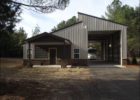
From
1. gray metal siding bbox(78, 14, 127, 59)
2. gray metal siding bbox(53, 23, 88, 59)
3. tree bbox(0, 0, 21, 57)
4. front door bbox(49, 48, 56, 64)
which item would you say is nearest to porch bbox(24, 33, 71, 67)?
front door bbox(49, 48, 56, 64)

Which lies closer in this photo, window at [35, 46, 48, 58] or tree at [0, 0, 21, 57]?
tree at [0, 0, 21, 57]

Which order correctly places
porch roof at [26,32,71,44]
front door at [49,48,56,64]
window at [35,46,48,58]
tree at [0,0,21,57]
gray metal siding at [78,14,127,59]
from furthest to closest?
window at [35,46,48,58] < front door at [49,48,56,64] < gray metal siding at [78,14,127,59] < porch roof at [26,32,71,44] < tree at [0,0,21,57]

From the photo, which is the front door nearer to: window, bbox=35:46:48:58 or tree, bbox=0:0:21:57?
window, bbox=35:46:48:58

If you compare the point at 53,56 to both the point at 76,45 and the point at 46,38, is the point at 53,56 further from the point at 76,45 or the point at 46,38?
the point at 46,38

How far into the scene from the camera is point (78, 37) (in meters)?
38.9

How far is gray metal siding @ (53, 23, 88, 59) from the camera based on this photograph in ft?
127

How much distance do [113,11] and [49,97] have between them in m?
61.8

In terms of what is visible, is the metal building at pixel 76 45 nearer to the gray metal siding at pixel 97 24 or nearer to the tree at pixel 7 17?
the gray metal siding at pixel 97 24

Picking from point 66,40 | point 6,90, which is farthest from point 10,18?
point 66,40

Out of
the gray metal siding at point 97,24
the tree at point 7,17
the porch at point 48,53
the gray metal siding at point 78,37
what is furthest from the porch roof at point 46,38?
the tree at point 7,17

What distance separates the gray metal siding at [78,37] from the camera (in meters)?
38.7

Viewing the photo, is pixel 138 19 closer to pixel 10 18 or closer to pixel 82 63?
pixel 82 63

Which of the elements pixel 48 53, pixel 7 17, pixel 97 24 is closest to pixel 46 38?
pixel 48 53

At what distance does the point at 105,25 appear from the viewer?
38.7 metres
